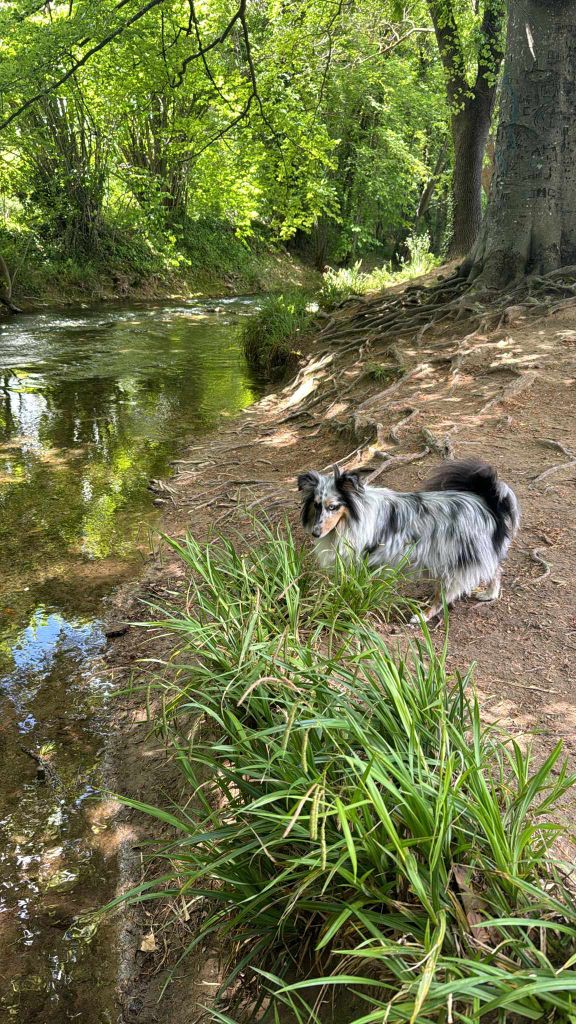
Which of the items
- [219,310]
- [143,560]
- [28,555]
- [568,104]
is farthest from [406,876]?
[219,310]

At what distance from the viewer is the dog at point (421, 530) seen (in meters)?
4.17

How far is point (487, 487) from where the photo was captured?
4621 millimetres

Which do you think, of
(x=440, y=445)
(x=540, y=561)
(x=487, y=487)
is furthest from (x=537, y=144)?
(x=540, y=561)

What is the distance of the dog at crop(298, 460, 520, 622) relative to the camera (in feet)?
13.7

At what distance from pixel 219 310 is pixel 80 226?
15.5ft

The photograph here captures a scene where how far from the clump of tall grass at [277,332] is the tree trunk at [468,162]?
140 inches

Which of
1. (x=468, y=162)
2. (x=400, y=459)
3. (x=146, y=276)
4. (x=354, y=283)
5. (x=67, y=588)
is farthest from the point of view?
(x=146, y=276)

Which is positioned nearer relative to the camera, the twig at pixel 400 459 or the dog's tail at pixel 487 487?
the dog's tail at pixel 487 487

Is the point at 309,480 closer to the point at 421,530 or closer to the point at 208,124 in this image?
the point at 421,530

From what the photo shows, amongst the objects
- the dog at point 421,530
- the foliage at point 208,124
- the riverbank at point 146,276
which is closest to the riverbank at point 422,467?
the dog at point 421,530

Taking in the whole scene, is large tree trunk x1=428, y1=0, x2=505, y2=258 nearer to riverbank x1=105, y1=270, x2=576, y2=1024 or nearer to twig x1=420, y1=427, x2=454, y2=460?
riverbank x1=105, y1=270, x2=576, y2=1024

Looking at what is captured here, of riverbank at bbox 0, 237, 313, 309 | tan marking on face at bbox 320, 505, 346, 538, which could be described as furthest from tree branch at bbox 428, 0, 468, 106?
tan marking on face at bbox 320, 505, 346, 538

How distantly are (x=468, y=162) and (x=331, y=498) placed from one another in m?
12.0

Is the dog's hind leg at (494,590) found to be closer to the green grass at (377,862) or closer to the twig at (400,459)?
the green grass at (377,862)
